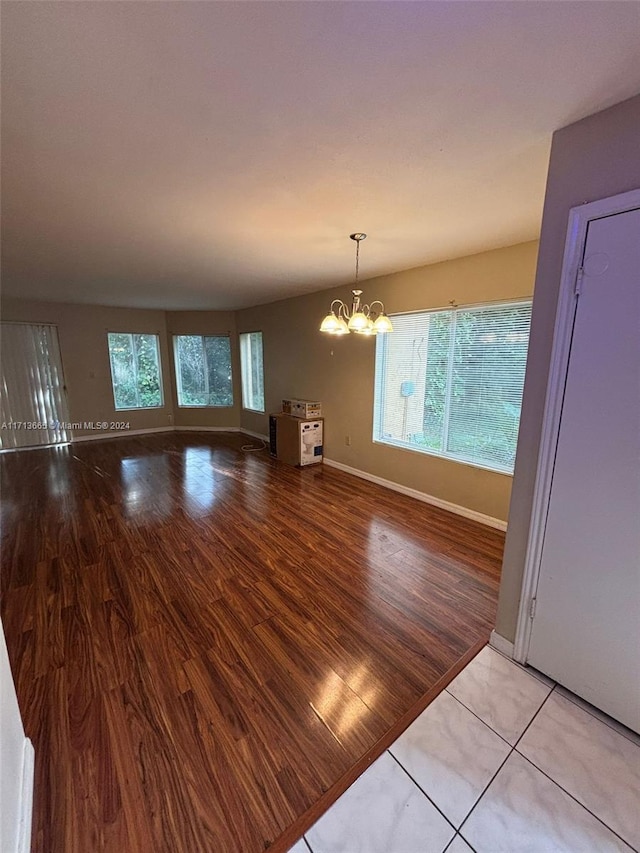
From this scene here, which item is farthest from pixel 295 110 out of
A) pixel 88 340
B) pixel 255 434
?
pixel 88 340

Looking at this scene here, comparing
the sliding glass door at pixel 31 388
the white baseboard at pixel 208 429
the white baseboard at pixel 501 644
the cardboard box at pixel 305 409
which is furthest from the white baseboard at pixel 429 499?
the sliding glass door at pixel 31 388

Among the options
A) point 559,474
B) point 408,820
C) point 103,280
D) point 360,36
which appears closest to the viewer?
point 360,36

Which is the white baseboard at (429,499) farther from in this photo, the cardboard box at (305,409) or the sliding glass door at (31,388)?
the sliding glass door at (31,388)

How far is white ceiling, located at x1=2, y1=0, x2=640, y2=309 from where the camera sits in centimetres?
93

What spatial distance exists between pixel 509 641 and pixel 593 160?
2.21 metres

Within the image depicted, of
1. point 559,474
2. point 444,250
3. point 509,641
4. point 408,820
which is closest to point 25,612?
point 408,820

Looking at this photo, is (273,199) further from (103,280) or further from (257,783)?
(103,280)

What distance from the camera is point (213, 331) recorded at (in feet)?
22.1

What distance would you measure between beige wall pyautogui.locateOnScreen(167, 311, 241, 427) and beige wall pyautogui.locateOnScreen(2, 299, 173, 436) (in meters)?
0.33

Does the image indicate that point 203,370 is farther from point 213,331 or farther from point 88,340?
point 88,340

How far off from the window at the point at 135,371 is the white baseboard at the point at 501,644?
6.92 metres

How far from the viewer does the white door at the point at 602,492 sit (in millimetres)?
1281

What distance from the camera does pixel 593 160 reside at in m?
1.33

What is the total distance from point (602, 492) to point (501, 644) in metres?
0.98
